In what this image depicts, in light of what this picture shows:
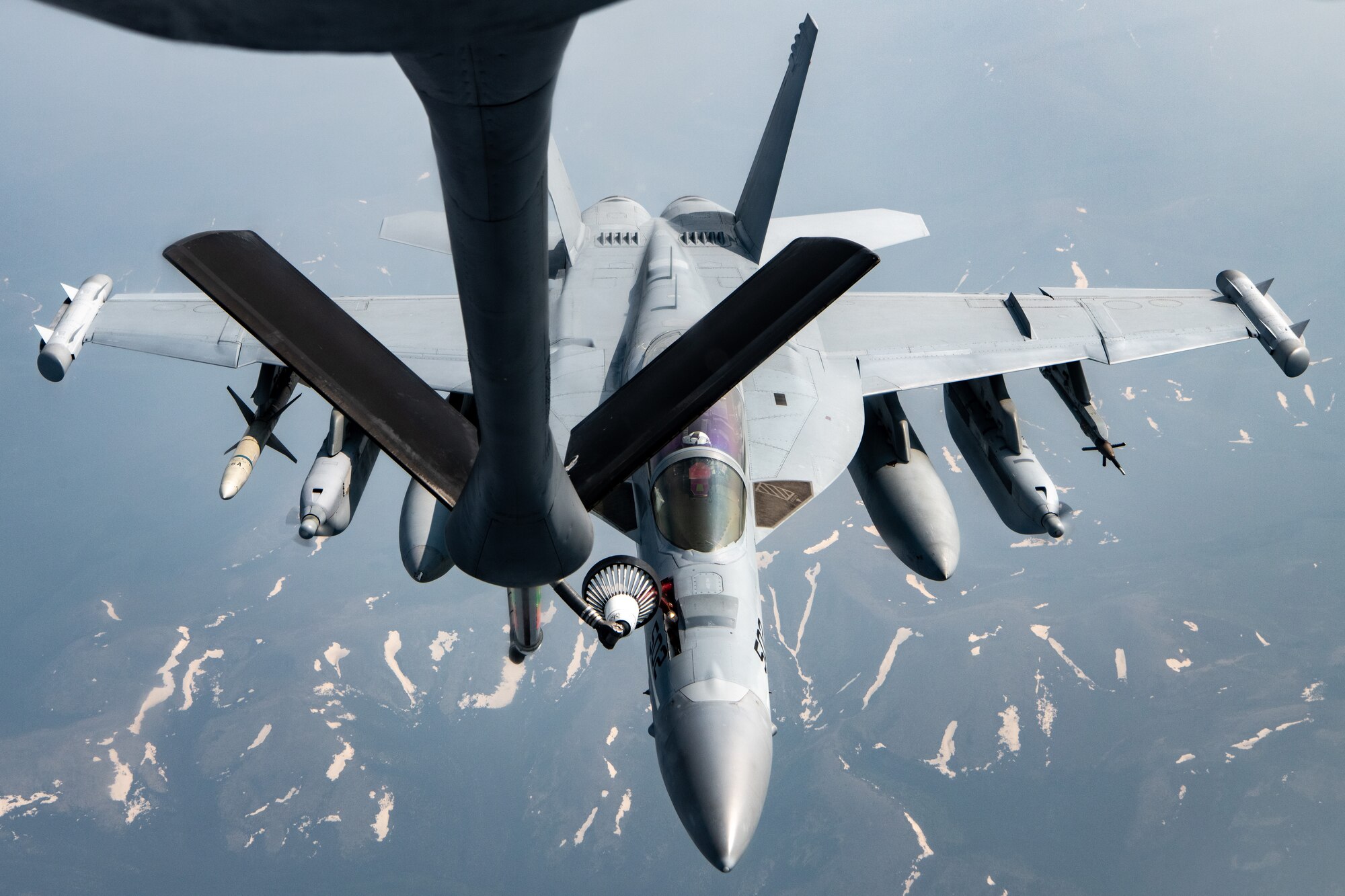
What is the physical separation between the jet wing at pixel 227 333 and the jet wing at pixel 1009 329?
834cm

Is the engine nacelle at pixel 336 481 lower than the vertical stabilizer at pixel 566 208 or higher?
lower

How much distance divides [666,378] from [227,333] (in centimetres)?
1453

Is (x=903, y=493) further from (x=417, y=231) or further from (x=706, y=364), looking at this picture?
(x=417, y=231)

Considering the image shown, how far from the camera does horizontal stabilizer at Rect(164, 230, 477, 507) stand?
15.3ft

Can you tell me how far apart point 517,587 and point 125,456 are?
15271cm

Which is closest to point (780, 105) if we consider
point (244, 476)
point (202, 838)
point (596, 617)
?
point (244, 476)

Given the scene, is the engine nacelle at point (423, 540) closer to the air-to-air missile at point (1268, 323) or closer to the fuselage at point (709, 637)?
the fuselage at point (709, 637)

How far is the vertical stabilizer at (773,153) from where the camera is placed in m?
17.2

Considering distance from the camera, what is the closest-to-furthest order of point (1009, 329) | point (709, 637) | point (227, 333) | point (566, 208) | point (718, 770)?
point (718, 770), point (709, 637), point (227, 333), point (1009, 329), point (566, 208)

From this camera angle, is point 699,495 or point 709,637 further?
point 709,637

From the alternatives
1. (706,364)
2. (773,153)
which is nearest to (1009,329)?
(773,153)

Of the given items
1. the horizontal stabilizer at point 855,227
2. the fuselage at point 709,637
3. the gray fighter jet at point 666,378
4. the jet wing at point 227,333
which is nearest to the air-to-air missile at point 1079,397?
the gray fighter jet at point 666,378

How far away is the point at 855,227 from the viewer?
20.7m

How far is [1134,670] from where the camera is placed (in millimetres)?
88812
